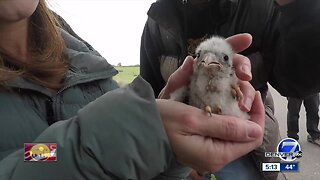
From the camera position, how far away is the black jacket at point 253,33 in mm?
854

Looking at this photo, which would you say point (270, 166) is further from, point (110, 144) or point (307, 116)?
point (110, 144)

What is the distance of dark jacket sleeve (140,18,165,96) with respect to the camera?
1.10 m

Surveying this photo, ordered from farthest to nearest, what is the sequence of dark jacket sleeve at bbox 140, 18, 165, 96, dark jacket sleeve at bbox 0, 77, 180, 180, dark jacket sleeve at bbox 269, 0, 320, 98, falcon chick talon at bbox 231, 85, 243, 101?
dark jacket sleeve at bbox 140, 18, 165, 96, dark jacket sleeve at bbox 269, 0, 320, 98, falcon chick talon at bbox 231, 85, 243, 101, dark jacket sleeve at bbox 0, 77, 180, 180

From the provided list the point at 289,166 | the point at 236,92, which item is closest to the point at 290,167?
the point at 289,166

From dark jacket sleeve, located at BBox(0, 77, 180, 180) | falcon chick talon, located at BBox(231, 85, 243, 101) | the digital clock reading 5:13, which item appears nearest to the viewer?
dark jacket sleeve, located at BBox(0, 77, 180, 180)

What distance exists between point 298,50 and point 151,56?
483 mm

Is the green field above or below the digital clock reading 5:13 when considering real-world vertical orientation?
above

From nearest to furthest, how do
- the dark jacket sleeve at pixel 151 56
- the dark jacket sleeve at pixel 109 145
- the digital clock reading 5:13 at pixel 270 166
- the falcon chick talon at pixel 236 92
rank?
the dark jacket sleeve at pixel 109 145 < the falcon chick talon at pixel 236 92 < the digital clock reading 5:13 at pixel 270 166 < the dark jacket sleeve at pixel 151 56

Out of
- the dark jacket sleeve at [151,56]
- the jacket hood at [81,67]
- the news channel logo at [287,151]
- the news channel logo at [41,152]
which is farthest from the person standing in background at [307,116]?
the news channel logo at [41,152]

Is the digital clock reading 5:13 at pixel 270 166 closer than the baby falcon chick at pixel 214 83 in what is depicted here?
No

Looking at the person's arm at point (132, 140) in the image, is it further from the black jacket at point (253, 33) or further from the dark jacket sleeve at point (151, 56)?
the dark jacket sleeve at point (151, 56)

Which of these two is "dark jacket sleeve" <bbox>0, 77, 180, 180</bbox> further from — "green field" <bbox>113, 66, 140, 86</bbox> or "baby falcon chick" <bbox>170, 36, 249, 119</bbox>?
"green field" <bbox>113, 66, 140, 86</bbox>

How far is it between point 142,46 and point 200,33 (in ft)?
0.76

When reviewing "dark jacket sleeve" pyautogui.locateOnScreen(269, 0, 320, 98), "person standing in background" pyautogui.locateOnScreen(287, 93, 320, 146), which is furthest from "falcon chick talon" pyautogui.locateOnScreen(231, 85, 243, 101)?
"person standing in background" pyautogui.locateOnScreen(287, 93, 320, 146)
